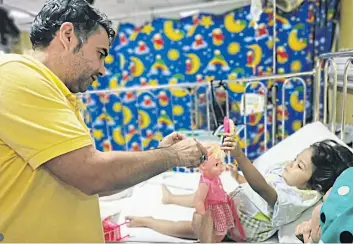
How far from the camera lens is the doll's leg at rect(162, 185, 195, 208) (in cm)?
153

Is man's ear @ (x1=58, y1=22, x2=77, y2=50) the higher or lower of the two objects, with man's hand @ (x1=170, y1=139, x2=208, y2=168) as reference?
higher

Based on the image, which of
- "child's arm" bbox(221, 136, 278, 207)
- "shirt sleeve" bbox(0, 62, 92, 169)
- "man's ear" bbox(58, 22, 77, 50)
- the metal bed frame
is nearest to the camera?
"shirt sleeve" bbox(0, 62, 92, 169)

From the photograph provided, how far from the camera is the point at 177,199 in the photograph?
1.64m

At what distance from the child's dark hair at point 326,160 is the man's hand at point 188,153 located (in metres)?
0.49

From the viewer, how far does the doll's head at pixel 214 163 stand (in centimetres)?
125

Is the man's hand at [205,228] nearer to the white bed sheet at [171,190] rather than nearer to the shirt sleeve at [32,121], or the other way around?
the white bed sheet at [171,190]

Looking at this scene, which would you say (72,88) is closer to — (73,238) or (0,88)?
(0,88)

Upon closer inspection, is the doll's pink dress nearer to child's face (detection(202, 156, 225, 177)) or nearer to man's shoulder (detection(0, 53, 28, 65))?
child's face (detection(202, 156, 225, 177))

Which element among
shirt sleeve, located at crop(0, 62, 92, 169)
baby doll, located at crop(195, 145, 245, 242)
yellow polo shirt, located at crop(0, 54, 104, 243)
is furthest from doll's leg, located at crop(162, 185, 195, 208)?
shirt sleeve, located at crop(0, 62, 92, 169)

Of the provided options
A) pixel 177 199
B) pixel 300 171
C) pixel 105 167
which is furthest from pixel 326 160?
pixel 105 167

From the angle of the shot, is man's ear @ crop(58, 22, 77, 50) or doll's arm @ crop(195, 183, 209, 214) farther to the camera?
doll's arm @ crop(195, 183, 209, 214)

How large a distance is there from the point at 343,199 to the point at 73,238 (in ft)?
2.04

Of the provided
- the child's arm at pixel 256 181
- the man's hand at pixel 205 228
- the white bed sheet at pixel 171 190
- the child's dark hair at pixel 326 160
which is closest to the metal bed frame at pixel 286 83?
the white bed sheet at pixel 171 190

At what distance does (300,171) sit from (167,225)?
1.87 feet
